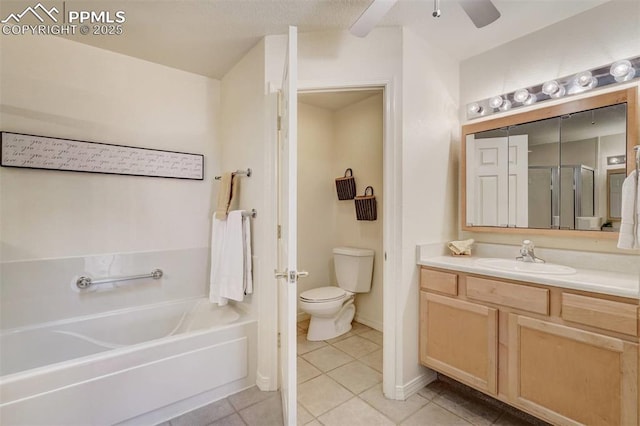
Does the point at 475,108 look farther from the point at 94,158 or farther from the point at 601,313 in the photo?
the point at 94,158

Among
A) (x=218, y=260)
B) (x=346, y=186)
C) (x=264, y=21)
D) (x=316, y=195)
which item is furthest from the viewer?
(x=316, y=195)

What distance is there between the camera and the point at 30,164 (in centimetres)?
183

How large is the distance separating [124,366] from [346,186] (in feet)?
7.57

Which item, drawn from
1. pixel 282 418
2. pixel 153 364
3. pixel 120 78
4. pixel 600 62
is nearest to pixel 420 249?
pixel 282 418

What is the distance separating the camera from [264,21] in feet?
5.70

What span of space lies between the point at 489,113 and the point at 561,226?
2.93 ft

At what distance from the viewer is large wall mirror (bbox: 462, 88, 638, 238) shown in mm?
1541

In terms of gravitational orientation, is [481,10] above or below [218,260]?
above

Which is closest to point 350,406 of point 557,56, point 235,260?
point 235,260

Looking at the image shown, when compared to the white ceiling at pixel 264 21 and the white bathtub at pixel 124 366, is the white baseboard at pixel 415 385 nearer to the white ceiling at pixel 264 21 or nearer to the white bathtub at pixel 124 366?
the white bathtub at pixel 124 366

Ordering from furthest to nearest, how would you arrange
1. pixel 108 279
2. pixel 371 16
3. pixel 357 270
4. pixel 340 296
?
pixel 357 270 < pixel 340 296 < pixel 108 279 < pixel 371 16

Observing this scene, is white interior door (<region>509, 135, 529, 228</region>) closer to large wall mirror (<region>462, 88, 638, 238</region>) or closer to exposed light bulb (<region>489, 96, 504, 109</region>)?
large wall mirror (<region>462, 88, 638, 238</region>)

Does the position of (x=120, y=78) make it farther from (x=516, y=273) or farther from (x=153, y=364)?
(x=516, y=273)

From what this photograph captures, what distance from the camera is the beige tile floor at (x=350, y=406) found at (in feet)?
5.28
